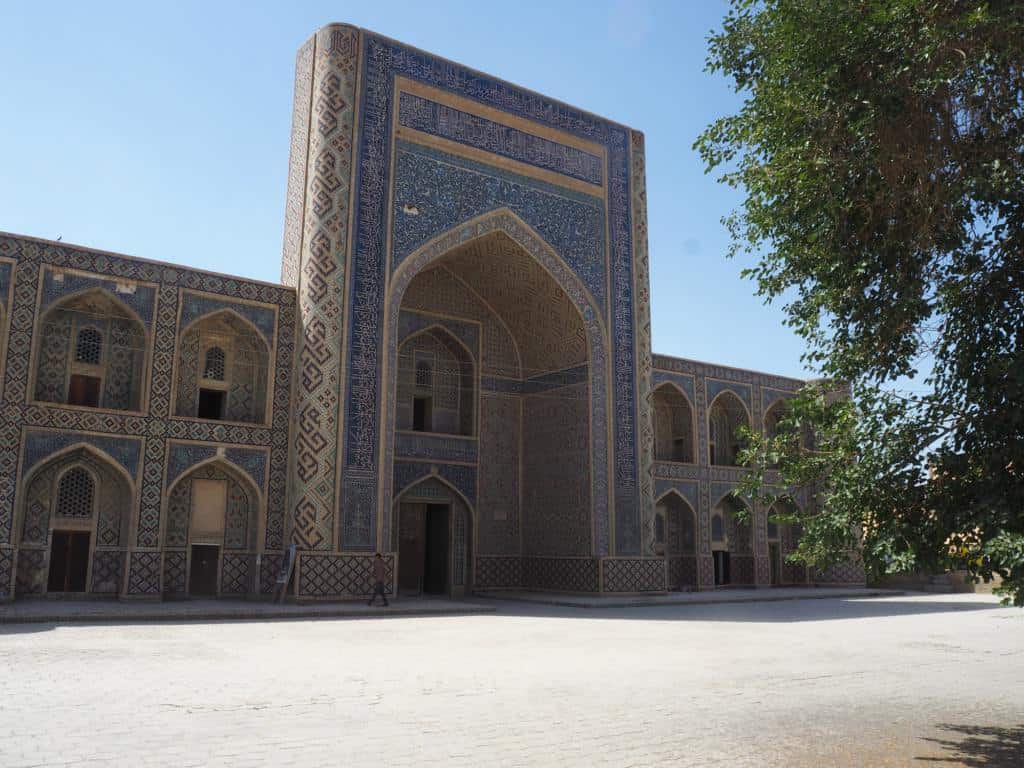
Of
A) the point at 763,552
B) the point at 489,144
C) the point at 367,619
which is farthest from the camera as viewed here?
the point at 763,552

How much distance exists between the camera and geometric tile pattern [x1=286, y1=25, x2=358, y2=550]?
12430mm

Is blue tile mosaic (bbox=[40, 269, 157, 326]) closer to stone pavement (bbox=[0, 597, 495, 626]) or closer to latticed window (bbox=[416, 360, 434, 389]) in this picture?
stone pavement (bbox=[0, 597, 495, 626])

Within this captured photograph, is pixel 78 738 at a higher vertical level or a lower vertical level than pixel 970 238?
lower

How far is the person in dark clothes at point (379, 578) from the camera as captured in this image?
1194 cm

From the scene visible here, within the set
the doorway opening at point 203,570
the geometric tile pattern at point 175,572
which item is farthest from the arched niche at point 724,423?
the geometric tile pattern at point 175,572

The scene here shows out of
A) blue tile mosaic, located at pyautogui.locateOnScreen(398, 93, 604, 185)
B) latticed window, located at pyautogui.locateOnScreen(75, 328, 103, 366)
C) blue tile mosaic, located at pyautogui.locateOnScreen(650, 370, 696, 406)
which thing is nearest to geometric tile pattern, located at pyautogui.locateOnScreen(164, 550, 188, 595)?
latticed window, located at pyautogui.locateOnScreen(75, 328, 103, 366)

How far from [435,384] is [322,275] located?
12.3ft

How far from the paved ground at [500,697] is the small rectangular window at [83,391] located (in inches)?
171

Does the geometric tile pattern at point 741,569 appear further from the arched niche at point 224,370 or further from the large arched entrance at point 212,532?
the arched niche at point 224,370

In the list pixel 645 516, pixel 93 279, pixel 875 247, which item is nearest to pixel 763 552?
pixel 645 516

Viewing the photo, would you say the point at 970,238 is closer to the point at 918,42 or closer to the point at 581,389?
the point at 918,42

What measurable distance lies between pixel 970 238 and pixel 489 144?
11.8 meters

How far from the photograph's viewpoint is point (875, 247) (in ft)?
14.2

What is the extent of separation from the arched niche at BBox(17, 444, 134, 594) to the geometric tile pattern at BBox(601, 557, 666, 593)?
292 inches
